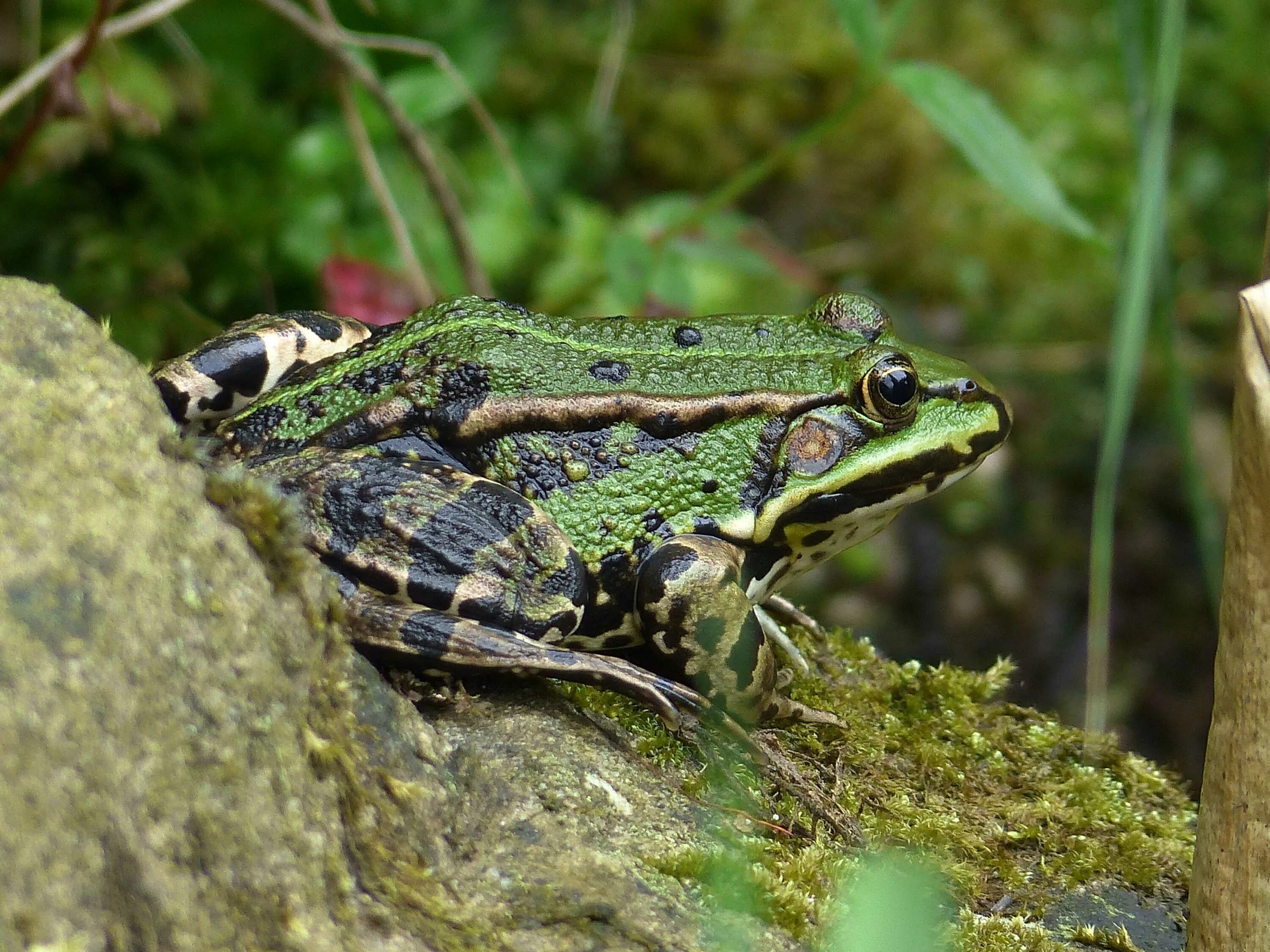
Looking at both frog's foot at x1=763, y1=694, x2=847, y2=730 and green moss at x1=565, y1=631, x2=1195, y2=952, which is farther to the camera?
frog's foot at x1=763, y1=694, x2=847, y2=730

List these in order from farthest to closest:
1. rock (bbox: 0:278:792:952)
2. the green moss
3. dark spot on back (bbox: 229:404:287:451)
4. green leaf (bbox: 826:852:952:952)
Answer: dark spot on back (bbox: 229:404:287:451)
the green moss
rock (bbox: 0:278:792:952)
green leaf (bbox: 826:852:952:952)

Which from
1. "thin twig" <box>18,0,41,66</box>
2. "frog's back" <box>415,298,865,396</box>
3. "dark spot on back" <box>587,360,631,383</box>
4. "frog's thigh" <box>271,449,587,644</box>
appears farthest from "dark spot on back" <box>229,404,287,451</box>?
"thin twig" <box>18,0,41,66</box>

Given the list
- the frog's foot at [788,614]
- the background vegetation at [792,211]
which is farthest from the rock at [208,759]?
the background vegetation at [792,211]

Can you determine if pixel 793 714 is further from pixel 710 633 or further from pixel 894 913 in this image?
pixel 894 913

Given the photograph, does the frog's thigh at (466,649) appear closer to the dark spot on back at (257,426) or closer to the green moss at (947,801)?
the green moss at (947,801)

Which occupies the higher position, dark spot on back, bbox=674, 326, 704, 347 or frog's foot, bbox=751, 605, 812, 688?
dark spot on back, bbox=674, 326, 704, 347

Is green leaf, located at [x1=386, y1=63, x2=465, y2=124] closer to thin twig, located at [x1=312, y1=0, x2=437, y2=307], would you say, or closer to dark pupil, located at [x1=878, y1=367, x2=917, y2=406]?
thin twig, located at [x1=312, y1=0, x2=437, y2=307]

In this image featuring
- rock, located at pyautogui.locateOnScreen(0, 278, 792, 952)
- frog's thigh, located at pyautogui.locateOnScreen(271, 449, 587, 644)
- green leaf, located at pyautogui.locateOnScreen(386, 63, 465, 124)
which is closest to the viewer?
Answer: rock, located at pyautogui.locateOnScreen(0, 278, 792, 952)
